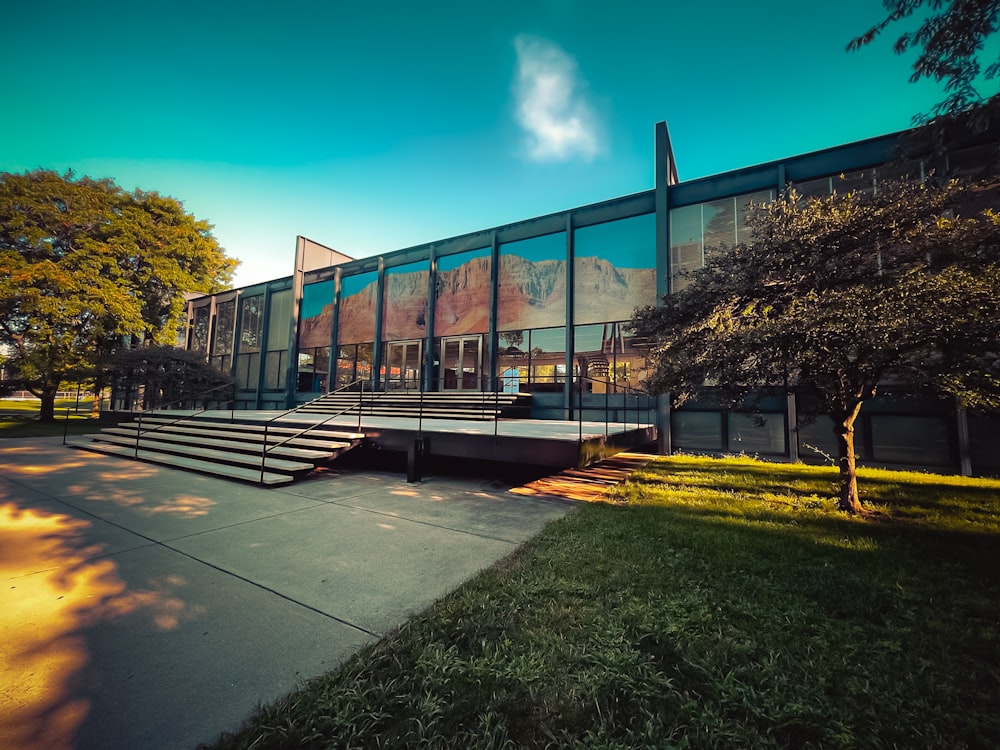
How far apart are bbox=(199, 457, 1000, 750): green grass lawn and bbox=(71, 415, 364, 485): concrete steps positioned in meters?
5.54

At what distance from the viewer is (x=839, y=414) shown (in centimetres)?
644

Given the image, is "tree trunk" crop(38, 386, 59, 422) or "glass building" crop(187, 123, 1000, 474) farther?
"tree trunk" crop(38, 386, 59, 422)

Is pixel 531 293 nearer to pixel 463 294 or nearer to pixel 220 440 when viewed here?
pixel 463 294

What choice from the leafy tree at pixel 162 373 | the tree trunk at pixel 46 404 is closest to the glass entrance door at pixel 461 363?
the leafy tree at pixel 162 373

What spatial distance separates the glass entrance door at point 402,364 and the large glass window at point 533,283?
5122 mm

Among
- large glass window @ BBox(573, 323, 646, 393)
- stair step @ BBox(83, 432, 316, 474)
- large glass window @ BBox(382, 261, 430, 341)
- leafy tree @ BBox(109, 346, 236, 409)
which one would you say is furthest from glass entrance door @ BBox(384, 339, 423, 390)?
stair step @ BBox(83, 432, 316, 474)

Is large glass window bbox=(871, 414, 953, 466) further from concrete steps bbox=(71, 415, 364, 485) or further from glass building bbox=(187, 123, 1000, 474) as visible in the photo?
concrete steps bbox=(71, 415, 364, 485)

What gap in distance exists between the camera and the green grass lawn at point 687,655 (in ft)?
6.29

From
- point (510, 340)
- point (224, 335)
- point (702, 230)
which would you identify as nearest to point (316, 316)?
point (224, 335)

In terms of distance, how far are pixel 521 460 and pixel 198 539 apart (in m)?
4.62

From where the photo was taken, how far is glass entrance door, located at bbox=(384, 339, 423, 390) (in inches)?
774

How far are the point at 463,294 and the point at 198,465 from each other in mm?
12296

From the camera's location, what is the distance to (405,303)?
2000 centimetres

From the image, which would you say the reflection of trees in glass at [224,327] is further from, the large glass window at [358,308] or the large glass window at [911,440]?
the large glass window at [911,440]
